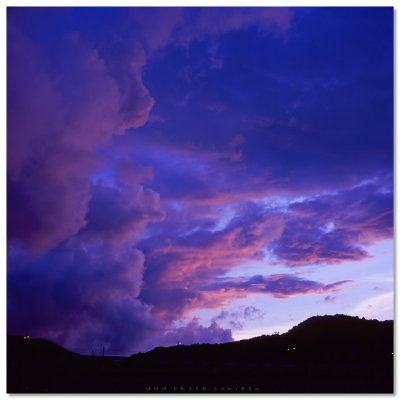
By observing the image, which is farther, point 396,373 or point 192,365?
point 192,365

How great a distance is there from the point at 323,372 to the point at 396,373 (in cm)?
631

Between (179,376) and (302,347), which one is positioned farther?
(302,347)

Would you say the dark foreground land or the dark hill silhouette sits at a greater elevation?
the dark foreground land

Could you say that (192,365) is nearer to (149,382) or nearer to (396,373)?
(149,382)

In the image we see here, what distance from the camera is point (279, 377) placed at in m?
20.2

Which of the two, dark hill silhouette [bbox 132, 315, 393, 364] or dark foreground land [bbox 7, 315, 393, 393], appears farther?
dark hill silhouette [bbox 132, 315, 393, 364]

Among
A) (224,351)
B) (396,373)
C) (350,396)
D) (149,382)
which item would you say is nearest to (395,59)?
(396,373)

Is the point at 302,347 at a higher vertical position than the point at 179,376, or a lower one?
lower

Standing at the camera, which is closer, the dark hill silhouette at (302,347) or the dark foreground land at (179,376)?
the dark foreground land at (179,376)

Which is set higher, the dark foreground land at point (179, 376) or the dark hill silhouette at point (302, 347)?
the dark foreground land at point (179, 376)
